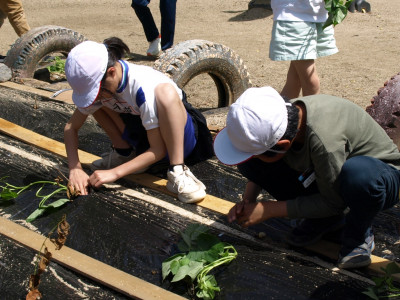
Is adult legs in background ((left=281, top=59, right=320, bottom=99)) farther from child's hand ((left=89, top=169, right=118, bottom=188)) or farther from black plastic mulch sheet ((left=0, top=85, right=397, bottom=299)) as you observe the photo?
child's hand ((left=89, top=169, right=118, bottom=188))

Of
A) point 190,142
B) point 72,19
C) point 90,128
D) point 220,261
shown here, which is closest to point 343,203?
point 220,261

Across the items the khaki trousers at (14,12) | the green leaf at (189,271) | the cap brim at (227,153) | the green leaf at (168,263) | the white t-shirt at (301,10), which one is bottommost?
the green leaf at (168,263)

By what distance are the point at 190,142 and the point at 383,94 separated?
1.17 metres

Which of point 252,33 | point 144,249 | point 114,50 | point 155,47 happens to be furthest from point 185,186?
point 252,33

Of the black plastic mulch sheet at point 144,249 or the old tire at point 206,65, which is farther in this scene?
the old tire at point 206,65

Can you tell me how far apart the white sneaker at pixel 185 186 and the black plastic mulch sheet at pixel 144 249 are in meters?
0.05

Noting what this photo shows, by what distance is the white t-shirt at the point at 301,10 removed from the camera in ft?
11.2

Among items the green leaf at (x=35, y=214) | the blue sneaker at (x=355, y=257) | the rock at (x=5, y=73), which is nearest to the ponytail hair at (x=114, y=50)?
the green leaf at (x=35, y=214)

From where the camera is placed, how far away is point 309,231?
2283 millimetres

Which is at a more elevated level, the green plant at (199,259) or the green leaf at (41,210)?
the green plant at (199,259)

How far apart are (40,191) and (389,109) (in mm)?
2016

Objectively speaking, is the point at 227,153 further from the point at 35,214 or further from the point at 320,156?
the point at 35,214

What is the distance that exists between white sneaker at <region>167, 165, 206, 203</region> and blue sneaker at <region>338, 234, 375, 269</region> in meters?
0.82

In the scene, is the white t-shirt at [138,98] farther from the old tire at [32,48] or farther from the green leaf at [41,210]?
the old tire at [32,48]
